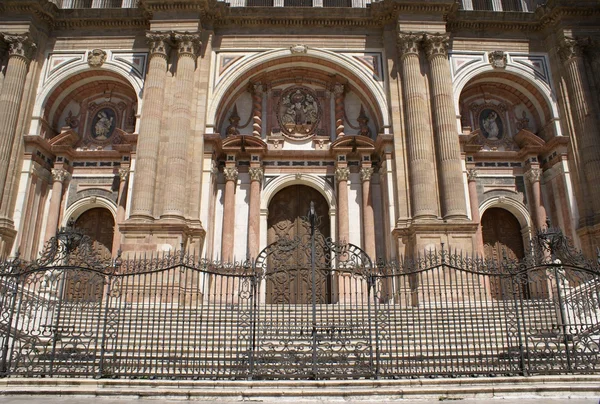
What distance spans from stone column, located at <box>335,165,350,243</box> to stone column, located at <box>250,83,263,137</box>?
3.77 meters

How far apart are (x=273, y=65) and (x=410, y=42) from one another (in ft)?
18.1

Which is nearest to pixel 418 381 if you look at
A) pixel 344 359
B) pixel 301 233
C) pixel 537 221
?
pixel 344 359

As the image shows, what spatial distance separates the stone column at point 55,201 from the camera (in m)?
18.6

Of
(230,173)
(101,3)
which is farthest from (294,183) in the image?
(101,3)

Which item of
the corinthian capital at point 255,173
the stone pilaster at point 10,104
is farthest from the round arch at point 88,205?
the corinthian capital at point 255,173

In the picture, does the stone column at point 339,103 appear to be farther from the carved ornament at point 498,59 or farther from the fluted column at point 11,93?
the fluted column at point 11,93

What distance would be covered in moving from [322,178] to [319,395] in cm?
1232

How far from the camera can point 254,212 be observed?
727 inches

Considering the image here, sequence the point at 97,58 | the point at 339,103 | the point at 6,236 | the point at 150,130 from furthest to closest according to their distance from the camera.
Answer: the point at 339,103 < the point at 97,58 < the point at 150,130 < the point at 6,236

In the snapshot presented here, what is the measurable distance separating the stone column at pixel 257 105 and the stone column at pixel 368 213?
4.63m

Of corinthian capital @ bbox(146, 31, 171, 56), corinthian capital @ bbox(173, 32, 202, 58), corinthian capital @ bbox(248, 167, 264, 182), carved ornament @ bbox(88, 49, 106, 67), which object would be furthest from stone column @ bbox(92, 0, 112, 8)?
corinthian capital @ bbox(248, 167, 264, 182)

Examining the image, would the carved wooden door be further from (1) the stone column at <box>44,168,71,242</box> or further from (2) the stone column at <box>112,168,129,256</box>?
(1) the stone column at <box>44,168,71,242</box>

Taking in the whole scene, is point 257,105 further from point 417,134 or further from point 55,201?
point 55,201

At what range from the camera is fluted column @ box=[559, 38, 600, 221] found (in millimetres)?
17312
